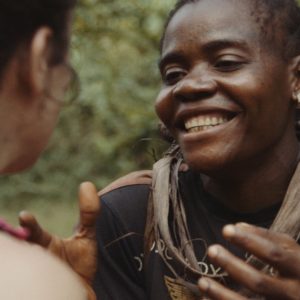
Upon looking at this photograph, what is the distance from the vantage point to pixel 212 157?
2684mm

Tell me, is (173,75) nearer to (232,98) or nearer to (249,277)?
(232,98)

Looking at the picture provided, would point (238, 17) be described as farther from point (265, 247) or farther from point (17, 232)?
point (17, 232)

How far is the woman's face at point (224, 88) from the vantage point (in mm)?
2695

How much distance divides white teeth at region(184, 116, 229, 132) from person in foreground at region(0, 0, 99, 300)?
92 centimetres

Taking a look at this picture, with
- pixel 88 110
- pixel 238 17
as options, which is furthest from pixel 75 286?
pixel 88 110

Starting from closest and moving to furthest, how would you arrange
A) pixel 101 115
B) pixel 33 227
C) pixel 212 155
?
pixel 33 227
pixel 212 155
pixel 101 115

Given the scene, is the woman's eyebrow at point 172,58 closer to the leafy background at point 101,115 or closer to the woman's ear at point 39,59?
the woman's ear at point 39,59

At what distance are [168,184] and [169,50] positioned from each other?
1.67 feet

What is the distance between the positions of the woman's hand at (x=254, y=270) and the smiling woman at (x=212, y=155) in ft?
0.78

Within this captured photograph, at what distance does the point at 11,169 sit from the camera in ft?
6.03

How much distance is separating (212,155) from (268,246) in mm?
520

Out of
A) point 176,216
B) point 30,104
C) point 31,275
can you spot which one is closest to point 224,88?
point 176,216

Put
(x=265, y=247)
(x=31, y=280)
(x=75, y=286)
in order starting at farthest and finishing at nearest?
Answer: (x=265, y=247) → (x=75, y=286) → (x=31, y=280)

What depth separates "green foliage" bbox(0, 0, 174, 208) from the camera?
242 inches
